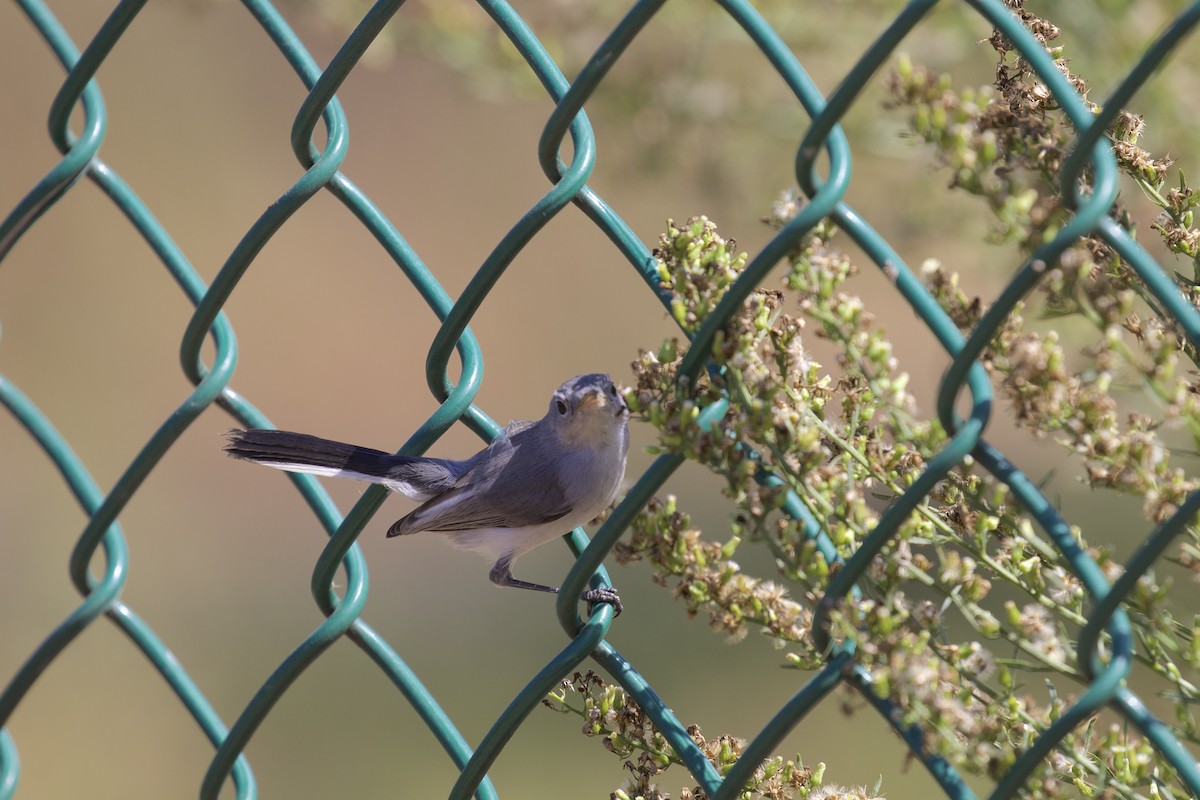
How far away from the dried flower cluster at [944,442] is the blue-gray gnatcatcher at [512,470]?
1.36 feet

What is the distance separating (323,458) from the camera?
1675 millimetres

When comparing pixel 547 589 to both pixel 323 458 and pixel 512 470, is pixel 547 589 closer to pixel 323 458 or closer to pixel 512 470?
pixel 512 470

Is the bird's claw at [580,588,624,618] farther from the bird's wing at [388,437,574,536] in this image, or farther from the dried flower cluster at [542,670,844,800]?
the bird's wing at [388,437,574,536]

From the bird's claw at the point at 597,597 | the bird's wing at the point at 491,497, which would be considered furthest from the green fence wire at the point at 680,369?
the bird's wing at the point at 491,497

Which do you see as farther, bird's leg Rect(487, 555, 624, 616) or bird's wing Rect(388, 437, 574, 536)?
bird's wing Rect(388, 437, 574, 536)

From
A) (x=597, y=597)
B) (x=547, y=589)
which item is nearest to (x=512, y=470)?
(x=547, y=589)

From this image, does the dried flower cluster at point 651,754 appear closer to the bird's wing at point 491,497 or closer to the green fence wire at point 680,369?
the green fence wire at point 680,369

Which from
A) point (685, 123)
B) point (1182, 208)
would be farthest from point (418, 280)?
point (685, 123)

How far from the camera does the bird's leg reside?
52.9 inches

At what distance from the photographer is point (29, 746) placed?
549 centimetres

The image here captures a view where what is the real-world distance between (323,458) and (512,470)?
0.92 feet

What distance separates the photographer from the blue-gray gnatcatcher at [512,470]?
1.63 metres

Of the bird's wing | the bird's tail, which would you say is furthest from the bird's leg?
the bird's tail

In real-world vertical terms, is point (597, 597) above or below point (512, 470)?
below
